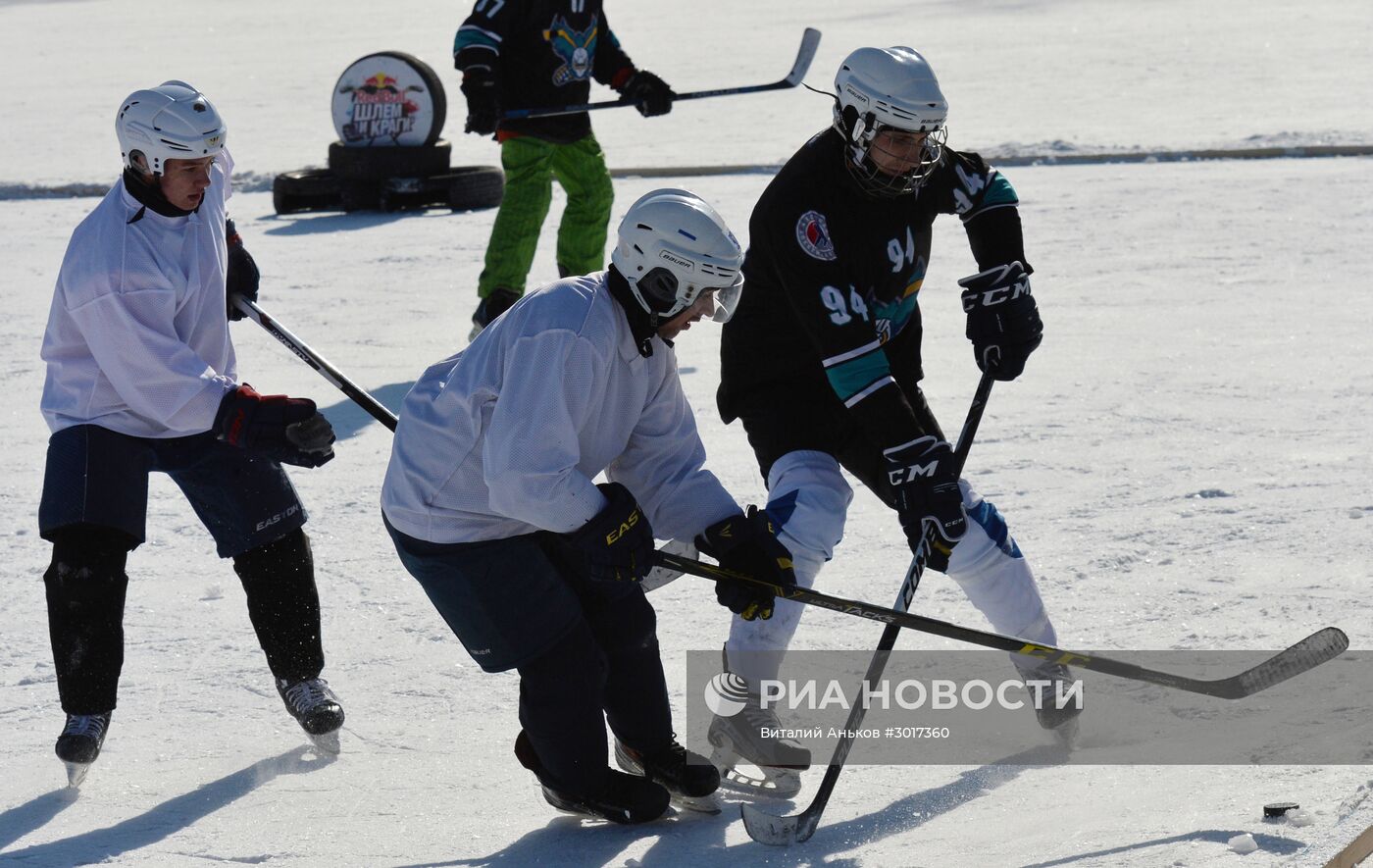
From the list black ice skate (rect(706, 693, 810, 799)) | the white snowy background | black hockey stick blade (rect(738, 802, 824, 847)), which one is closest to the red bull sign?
the white snowy background

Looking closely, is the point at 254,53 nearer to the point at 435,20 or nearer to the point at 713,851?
the point at 435,20

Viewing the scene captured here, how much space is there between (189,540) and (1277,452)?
3090mm

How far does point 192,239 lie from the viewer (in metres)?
3.29

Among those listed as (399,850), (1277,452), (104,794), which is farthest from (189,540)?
(1277,452)

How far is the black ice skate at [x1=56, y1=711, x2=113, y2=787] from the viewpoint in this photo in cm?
318

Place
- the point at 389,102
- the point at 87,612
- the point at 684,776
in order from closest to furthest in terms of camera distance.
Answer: the point at 684,776 < the point at 87,612 < the point at 389,102

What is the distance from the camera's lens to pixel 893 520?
4551 mm

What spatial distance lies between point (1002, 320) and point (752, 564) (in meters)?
0.82

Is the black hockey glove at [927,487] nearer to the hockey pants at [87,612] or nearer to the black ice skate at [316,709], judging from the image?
the black ice skate at [316,709]

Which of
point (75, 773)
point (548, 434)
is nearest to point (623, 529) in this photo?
point (548, 434)

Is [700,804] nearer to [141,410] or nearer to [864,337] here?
[864,337]

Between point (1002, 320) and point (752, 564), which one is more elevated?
point (1002, 320)

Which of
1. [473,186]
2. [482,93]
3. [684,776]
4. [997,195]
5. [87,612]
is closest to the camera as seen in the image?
[684,776]

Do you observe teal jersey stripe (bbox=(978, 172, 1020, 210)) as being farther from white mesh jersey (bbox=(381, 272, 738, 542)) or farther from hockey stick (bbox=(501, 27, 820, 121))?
hockey stick (bbox=(501, 27, 820, 121))
